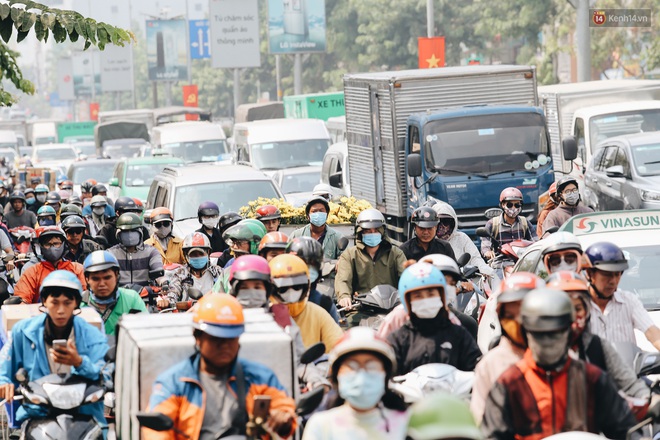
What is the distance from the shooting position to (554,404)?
5.55m

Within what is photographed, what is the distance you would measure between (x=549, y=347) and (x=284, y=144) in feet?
83.7

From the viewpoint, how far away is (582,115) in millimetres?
24891

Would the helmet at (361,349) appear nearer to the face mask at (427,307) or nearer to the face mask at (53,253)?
the face mask at (427,307)

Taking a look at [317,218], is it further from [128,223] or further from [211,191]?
[211,191]

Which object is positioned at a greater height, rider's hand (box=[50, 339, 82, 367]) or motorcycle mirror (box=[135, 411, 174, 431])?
motorcycle mirror (box=[135, 411, 174, 431])

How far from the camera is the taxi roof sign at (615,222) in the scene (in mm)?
10398

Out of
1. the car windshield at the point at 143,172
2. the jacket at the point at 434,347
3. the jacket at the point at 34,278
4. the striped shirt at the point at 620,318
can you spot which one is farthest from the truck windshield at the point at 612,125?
the jacket at the point at 434,347

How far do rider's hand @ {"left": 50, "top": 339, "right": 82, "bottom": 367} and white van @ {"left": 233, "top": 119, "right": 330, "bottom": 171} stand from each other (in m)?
22.0

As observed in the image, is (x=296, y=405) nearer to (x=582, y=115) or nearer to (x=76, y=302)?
(x=76, y=302)

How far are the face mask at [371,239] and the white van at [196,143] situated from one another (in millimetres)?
25004

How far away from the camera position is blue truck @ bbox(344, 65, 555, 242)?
20.9 meters

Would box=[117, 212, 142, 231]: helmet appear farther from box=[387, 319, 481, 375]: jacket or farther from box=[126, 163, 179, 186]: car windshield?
box=[126, 163, 179, 186]: car windshield

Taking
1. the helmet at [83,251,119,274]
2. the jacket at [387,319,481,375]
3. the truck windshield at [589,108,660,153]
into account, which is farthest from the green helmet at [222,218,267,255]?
the truck windshield at [589,108,660,153]

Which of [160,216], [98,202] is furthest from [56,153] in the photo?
[160,216]
